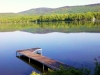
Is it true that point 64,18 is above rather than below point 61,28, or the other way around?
above

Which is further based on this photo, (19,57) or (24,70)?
(19,57)

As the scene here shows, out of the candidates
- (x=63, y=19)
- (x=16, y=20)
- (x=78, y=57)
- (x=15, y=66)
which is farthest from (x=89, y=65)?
(x=16, y=20)

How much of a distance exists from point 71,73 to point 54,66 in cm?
836

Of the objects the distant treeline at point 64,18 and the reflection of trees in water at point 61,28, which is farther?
the distant treeline at point 64,18

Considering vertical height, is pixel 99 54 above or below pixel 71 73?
below

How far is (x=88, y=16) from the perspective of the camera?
101688 mm

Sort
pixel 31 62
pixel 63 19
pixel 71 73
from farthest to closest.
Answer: pixel 63 19 < pixel 31 62 < pixel 71 73

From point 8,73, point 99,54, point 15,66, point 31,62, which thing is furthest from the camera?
point 99,54

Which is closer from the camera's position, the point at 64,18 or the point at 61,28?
the point at 61,28

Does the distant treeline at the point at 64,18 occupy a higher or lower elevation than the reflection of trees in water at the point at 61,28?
higher

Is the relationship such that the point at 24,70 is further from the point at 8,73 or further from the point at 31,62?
the point at 31,62

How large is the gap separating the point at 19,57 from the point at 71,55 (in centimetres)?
631

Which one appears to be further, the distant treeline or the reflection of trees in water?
the distant treeline

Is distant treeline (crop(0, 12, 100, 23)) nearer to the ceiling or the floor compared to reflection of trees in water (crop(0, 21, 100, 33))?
nearer to the ceiling
